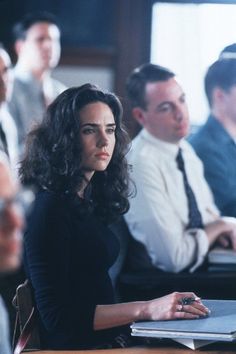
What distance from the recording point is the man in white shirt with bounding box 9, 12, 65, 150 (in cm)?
292

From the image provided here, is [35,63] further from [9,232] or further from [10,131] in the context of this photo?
[9,232]

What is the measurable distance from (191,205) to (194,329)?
976mm

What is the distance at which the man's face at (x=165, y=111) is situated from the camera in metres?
2.59

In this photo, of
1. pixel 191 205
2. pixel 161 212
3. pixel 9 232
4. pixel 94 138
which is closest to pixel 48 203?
pixel 94 138

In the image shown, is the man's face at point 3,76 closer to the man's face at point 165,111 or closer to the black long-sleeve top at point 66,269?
the man's face at point 165,111

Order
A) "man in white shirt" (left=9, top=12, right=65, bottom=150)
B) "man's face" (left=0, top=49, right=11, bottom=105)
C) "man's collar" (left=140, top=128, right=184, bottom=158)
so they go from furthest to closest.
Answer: "man in white shirt" (left=9, top=12, right=65, bottom=150) < "man's collar" (left=140, top=128, right=184, bottom=158) < "man's face" (left=0, top=49, right=11, bottom=105)

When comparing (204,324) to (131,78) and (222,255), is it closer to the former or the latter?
(222,255)

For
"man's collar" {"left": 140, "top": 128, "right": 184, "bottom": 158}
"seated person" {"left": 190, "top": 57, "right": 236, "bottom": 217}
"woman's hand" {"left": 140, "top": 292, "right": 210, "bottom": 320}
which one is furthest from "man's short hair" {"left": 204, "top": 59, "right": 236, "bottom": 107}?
"woman's hand" {"left": 140, "top": 292, "right": 210, "bottom": 320}

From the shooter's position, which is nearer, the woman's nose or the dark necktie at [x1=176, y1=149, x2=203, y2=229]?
the woman's nose

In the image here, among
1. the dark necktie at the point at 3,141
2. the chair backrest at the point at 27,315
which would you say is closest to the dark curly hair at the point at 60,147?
the chair backrest at the point at 27,315

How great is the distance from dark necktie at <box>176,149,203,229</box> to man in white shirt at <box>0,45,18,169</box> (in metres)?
0.52

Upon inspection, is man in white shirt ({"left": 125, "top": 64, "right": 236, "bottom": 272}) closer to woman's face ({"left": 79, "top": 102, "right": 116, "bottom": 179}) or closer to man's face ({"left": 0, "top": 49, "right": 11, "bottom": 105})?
man's face ({"left": 0, "top": 49, "right": 11, "bottom": 105})

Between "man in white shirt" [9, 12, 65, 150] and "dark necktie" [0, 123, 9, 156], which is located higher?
"man in white shirt" [9, 12, 65, 150]

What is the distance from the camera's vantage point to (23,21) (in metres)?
3.01
